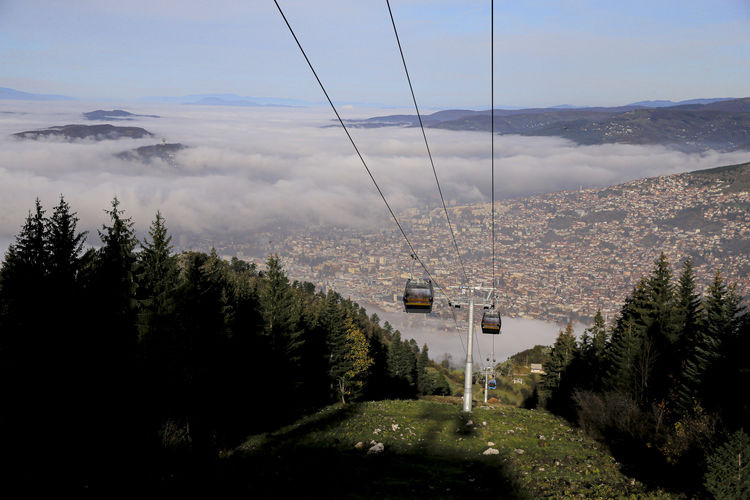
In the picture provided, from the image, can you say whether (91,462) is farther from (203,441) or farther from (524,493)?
(524,493)

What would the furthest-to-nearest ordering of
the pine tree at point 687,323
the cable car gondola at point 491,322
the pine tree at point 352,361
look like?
the pine tree at point 352,361 → the cable car gondola at point 491,322 → the pine tree at point 687,323

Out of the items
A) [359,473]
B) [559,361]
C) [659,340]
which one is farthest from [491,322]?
[559,361]

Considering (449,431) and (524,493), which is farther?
(449,431)

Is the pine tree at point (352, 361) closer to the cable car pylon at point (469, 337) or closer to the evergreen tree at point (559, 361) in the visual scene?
the cable car pylon at point (469, 337)

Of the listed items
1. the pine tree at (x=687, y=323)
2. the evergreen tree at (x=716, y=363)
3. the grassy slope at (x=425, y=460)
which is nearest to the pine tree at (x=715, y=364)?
the evergreen tree at (x=716, y=363)

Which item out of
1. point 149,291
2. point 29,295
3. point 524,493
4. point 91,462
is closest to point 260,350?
point 149,291
